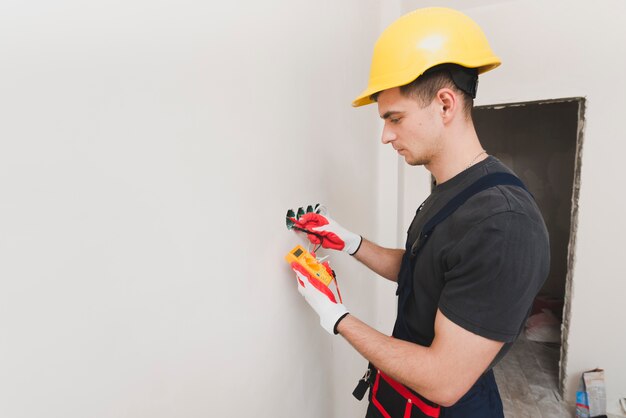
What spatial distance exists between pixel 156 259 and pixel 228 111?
0.32 m

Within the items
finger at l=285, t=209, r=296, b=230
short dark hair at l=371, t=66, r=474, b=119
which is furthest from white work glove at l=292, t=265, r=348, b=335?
short dark hair at l=371, t=66, r=474, b=119

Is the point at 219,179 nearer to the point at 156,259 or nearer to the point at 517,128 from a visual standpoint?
the point at 156,259

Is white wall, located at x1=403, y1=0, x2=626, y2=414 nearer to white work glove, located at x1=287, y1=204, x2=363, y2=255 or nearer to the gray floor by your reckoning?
the gray floor

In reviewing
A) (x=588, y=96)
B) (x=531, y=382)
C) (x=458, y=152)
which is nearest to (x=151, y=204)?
(x=458, y=152)

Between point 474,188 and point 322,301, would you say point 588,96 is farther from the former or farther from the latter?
point 322,301

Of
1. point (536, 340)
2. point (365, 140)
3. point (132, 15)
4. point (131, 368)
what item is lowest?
point (536, 340)

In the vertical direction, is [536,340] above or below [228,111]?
below

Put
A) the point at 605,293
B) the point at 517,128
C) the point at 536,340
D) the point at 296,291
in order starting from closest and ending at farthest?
the point at 296,291, the point at 605,293, the point at 536,340, the point at 517,128

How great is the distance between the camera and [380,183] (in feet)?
7.37

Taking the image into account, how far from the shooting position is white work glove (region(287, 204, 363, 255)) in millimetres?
985

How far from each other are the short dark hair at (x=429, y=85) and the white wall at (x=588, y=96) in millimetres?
1764

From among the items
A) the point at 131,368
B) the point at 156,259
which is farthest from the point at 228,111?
the point at 131,368

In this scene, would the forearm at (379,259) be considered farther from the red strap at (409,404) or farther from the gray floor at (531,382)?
the gray floor at (531,382)

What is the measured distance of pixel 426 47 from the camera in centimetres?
79
